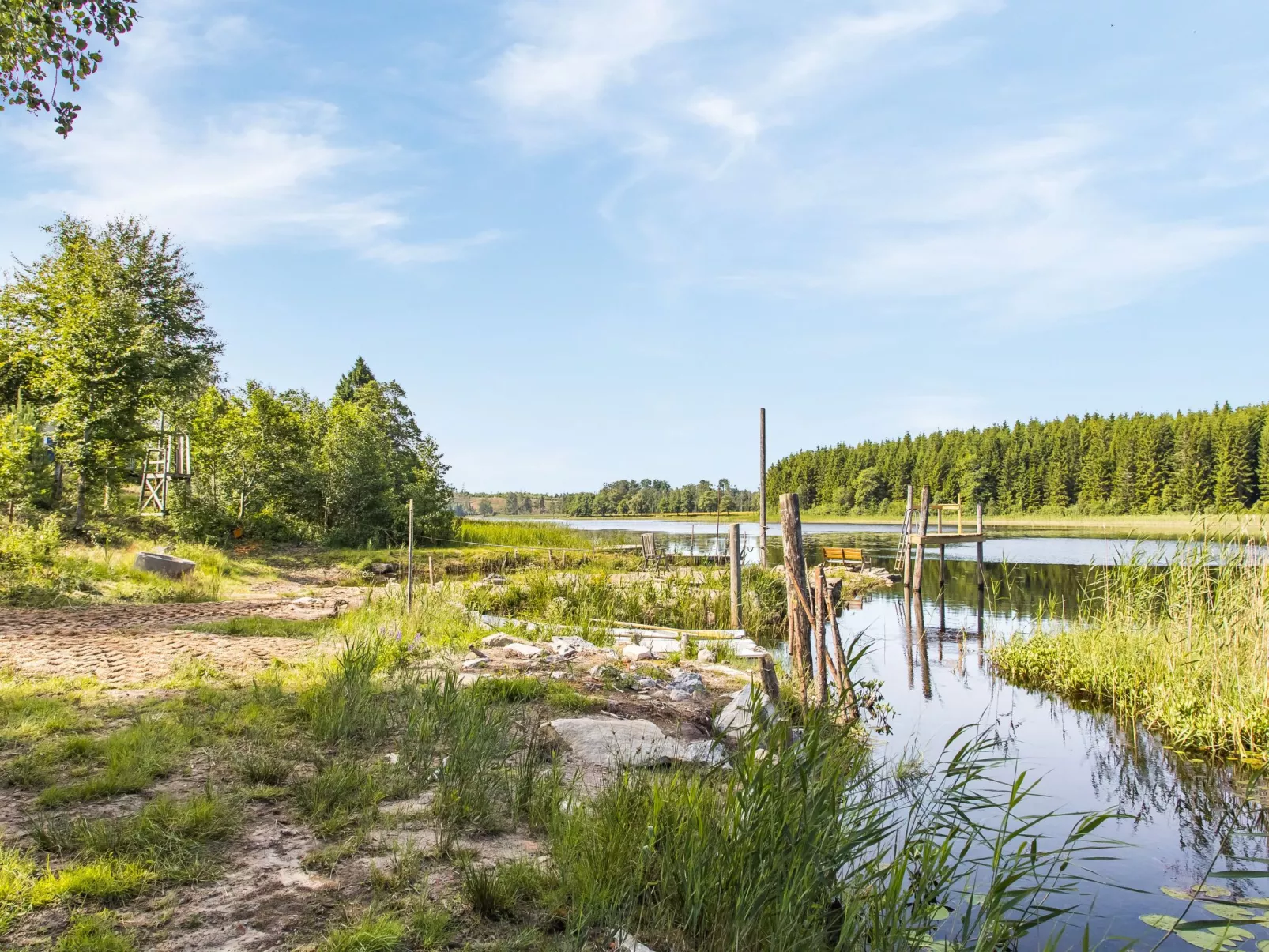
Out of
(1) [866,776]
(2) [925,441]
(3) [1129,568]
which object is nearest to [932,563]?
(3) [1129,568]

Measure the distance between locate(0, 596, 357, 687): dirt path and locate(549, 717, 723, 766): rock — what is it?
12.4 ft

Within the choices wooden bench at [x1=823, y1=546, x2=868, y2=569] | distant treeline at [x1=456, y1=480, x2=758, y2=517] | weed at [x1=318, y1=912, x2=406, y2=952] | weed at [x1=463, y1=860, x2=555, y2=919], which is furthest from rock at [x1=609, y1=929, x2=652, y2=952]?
distant treeline at [x1=456, y1=480, x2=758, y2=517]

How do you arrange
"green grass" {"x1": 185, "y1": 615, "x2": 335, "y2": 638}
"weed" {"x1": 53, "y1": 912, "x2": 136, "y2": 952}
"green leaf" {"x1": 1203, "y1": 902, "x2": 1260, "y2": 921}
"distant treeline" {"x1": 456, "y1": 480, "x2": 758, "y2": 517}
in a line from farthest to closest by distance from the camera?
"distant treeline" {"x1": 456, "y1": 480, "x2": 758, "y2": 517}
"green grass" {"x1": 185, "y1": 615, "x2": 335, "y2": 638}
"green leaf" {"x1": 1203, "y1": 902, "x2": 1260, "y2": 921}
"weed" {"x1": 53, "y1": 912, "x2": 136, "y2": 952}

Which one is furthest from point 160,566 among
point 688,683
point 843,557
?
point 843,557

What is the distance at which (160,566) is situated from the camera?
48.1 ft

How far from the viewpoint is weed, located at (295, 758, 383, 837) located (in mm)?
3779

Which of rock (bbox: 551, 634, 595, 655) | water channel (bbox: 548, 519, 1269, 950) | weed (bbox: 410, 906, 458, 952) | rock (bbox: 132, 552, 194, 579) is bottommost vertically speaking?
water channel (bbox: 548, 519, 1269, 950)

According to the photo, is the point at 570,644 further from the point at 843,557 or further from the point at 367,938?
the point at 843,557

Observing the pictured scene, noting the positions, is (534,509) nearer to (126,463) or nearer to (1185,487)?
(1185,487)

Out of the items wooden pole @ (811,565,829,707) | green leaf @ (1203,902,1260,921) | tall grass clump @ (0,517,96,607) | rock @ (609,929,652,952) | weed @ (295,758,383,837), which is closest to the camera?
rock @ (609,929,652,952)

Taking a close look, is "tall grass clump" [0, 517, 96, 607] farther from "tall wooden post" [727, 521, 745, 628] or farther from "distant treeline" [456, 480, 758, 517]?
"distant treeline" [456, 480, 758, 517]

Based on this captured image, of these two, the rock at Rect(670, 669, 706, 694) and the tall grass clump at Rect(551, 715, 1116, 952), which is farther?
the rock at Rect(670, 669, 706, 694)

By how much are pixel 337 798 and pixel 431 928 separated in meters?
1.48

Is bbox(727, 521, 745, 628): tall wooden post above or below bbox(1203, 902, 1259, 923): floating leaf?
above
